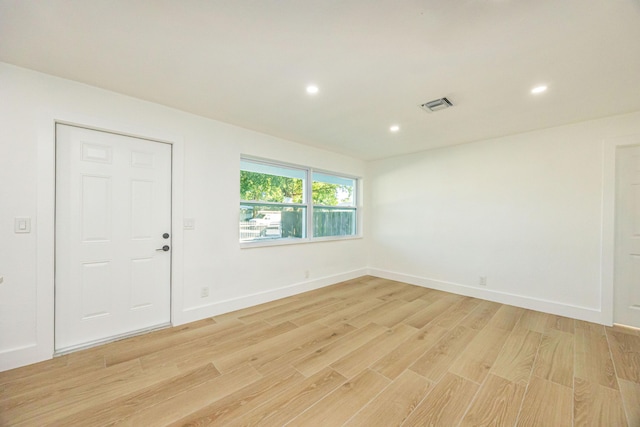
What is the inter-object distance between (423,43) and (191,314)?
340 centimetres

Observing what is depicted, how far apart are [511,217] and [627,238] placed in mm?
1084

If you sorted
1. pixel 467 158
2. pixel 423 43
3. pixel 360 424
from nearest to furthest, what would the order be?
pixel 360 424, pixel 423 43, pixel 467 158

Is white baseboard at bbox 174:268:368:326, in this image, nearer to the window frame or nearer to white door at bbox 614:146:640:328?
the window frame

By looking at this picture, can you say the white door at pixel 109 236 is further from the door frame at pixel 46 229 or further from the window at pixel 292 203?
the window at pixel 292 203

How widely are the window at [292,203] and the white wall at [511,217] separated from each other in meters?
0.97

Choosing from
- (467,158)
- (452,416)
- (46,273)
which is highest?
(467,158)

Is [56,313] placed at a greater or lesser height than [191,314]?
greater

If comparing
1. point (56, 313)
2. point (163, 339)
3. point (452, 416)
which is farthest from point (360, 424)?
point (56, 313)

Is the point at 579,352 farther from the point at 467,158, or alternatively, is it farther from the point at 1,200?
the point at 1,200

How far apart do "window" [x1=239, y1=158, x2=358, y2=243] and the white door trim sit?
348 cm

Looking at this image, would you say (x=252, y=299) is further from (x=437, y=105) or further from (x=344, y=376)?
(x=437, y=105)

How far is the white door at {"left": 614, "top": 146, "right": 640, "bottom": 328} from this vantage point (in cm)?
284

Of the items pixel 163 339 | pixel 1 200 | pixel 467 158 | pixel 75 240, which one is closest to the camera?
pixel 1 200

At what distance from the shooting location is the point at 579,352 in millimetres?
2322
